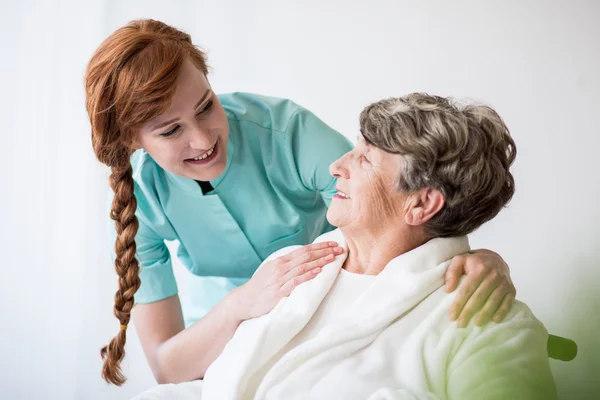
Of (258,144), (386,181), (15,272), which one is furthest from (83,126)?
(386,181)

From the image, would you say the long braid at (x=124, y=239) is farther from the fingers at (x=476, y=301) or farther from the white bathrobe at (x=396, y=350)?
the fingers at (x=476, y=301)

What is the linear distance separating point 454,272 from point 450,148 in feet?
0.68

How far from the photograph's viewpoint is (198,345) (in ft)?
4.74

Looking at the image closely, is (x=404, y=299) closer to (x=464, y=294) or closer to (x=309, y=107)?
(x=464, y=294)

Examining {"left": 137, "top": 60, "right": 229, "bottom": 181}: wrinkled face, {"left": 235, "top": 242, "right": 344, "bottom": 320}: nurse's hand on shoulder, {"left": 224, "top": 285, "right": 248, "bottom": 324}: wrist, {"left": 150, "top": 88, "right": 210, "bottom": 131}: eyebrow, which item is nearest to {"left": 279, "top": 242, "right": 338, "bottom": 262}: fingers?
{"left": 235, "top": 242, "right": 344, "bottom": 320}: nurse's hand on shoulder

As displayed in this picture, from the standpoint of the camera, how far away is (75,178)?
2268 mm

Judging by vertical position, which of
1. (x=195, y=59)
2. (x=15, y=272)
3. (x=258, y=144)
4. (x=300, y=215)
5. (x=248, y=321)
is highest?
(x=195, y=59)

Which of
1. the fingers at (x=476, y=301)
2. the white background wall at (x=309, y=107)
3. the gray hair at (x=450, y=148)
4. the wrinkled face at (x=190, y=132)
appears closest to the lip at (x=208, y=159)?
the wrinkled face at (x=190, y=132)

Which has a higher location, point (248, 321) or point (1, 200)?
point (248, 321)

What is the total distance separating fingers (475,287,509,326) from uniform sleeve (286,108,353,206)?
0.49 metres

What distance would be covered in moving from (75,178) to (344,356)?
1.39 metres

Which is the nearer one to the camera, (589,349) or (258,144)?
(589,349)

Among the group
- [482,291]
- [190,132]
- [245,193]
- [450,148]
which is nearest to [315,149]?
[245,193]

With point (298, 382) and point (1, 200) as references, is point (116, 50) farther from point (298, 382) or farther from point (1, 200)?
point (1, 200)
